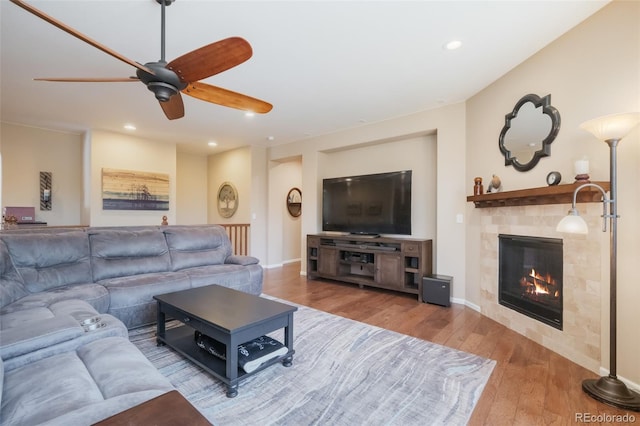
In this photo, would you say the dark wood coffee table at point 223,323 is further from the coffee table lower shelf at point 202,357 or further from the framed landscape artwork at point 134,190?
the framed landscape artwork at point 134,190

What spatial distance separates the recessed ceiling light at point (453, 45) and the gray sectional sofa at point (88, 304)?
123 inches

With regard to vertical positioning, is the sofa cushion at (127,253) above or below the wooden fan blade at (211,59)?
below

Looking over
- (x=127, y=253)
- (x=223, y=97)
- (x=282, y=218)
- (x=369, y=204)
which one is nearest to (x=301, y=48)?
(x=223, y=97)

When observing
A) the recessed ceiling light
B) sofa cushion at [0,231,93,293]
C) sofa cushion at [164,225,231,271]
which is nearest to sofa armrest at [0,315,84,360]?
sofa cushion at [0,231,93,293]

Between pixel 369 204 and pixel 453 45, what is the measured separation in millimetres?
2649

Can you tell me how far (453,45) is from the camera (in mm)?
2590

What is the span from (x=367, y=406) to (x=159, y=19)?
10.1 feet

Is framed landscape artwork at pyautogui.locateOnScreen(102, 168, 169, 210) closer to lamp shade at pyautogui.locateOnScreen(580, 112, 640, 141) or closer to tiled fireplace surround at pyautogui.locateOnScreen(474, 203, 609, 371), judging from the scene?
tiled fireplace surround at pyautogui.locateOnScreen(474, 203, 609, 371)

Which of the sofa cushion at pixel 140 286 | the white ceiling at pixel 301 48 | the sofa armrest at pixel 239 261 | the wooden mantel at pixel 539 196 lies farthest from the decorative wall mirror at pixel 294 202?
the wooden mantel at pixel 539 196

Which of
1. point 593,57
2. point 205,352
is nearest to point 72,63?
point 205,352

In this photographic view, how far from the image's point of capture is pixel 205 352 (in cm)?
227

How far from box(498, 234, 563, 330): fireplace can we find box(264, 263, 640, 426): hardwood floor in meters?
0.28

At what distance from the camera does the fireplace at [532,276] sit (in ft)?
8.61

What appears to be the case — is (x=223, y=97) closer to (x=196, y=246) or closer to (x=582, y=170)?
(x=196, y=246)
